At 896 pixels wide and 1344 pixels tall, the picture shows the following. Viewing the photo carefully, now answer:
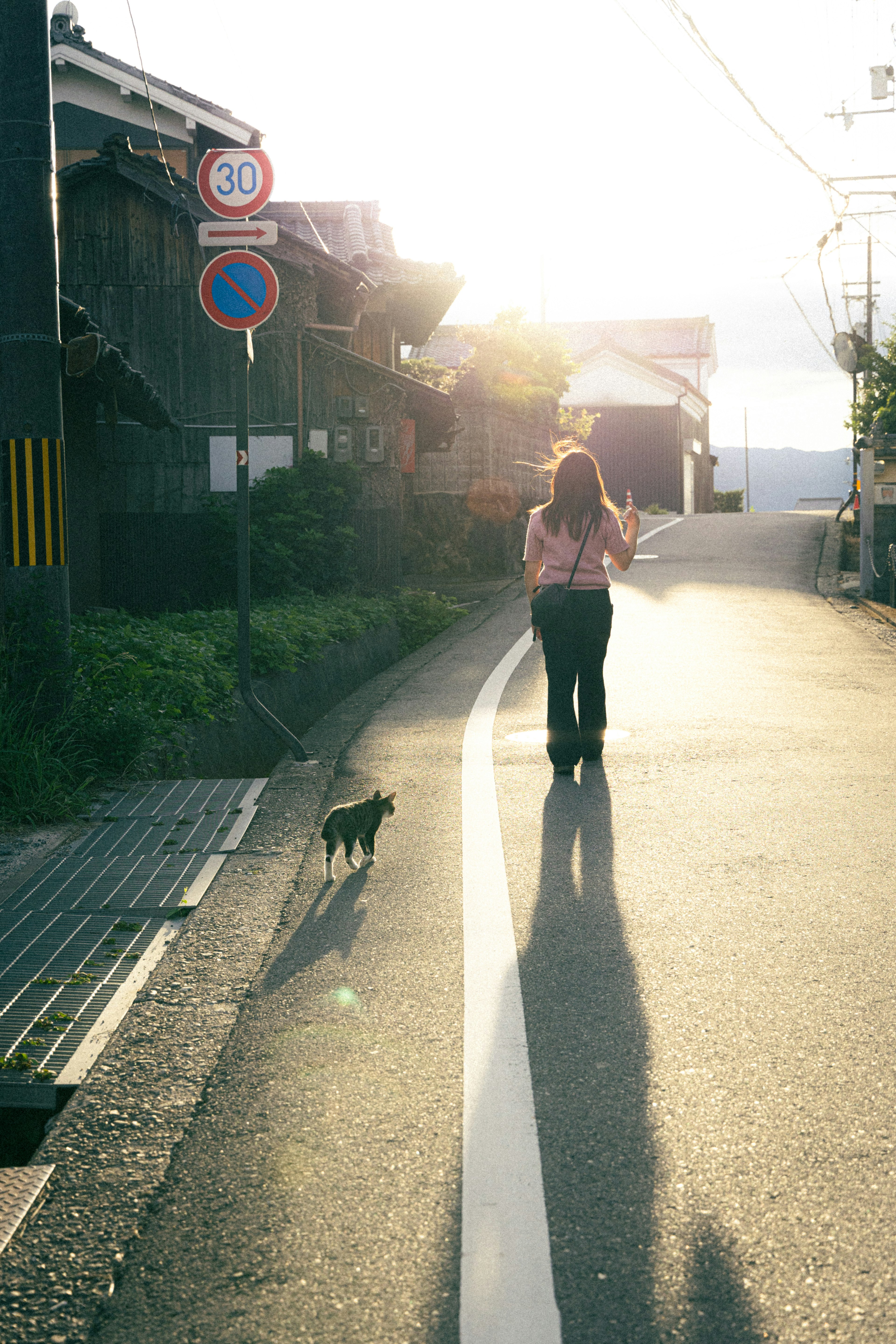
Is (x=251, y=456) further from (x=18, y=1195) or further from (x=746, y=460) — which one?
(x=746, y=460)

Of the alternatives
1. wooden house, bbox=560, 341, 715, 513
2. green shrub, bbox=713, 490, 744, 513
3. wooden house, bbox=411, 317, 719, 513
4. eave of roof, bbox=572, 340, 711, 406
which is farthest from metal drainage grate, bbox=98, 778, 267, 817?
green shrub, bbox=713, 490, 744, 513

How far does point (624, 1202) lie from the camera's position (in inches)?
101

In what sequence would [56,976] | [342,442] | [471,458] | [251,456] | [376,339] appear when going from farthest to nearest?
[471,458] → [376,339] → [342,442] → [251,456] → [56,976]

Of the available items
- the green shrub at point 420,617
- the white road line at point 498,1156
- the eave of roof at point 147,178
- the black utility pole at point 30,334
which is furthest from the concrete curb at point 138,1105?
the eave of roof at point 147,178

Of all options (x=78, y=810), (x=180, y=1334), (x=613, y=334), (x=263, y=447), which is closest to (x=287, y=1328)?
(x=180, y=1334)

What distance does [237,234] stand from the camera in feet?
26.0

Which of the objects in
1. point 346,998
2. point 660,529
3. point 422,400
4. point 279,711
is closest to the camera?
point 346,998

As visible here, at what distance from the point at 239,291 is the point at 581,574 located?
9.32 ft

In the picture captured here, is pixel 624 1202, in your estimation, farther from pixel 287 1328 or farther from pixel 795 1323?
pixel 287 1328

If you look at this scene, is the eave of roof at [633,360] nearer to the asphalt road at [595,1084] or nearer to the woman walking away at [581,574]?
the woman walking away at [581,574]

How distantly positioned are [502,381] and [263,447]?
14190mm

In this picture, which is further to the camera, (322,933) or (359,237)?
(359,237)

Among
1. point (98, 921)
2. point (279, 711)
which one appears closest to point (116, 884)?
point (98, 921)

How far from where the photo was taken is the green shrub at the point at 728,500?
212 feet
